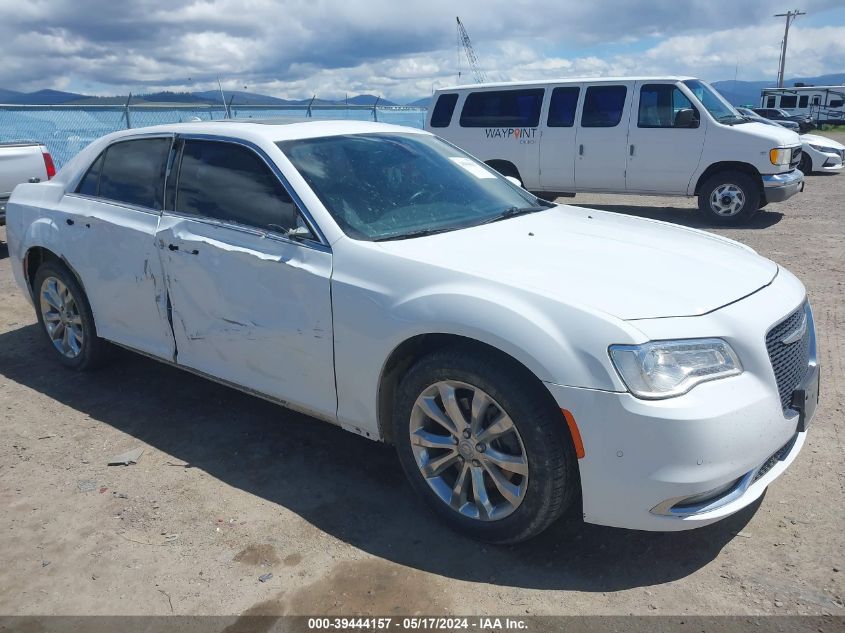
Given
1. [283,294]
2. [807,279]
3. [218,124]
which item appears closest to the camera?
[283,294]

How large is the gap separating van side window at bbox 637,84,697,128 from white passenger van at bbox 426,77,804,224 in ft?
0.05

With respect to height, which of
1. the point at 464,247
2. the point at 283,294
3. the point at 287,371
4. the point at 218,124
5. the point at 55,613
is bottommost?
the point at 55,613

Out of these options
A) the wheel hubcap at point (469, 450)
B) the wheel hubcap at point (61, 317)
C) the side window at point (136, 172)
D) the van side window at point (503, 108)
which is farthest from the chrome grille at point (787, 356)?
the van side window at point (503, 108)

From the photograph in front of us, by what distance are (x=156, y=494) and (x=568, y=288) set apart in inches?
90.8

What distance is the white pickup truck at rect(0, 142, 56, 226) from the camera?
30.4 ft

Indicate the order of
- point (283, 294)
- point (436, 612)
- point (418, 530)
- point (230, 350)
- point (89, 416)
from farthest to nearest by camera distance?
point (89, 416) < point (230, 350) < point (283, 294) < point (418, 530) < point (436, 612)

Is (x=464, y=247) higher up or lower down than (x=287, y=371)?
higher up

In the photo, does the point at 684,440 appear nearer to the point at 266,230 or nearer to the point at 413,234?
the point at 413,234

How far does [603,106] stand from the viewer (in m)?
11.1

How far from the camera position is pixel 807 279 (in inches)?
286

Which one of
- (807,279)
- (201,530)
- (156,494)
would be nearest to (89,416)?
(156,494)

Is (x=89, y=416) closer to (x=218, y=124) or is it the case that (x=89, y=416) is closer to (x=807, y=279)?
(x=218, y=124)

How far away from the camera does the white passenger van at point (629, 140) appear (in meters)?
10.4

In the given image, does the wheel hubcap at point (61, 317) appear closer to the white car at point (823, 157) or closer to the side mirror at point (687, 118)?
the side mirror at point (687, 118)
